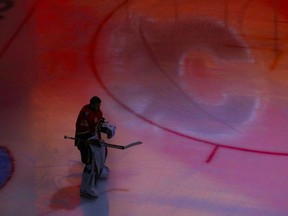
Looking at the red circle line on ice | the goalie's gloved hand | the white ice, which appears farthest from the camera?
the red circle line on ice

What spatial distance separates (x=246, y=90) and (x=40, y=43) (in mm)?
2537

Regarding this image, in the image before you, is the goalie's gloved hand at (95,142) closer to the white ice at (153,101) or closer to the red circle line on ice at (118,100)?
the white ice at (153,101)

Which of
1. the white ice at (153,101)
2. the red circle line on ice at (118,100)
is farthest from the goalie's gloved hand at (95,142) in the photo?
the red circle line on ice at (118,100)

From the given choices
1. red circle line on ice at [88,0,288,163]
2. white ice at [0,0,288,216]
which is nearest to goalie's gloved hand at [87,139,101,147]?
white ice at [0,0,288,216]

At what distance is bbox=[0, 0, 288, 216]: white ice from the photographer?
586cm

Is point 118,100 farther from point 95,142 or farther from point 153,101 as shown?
point 95,142

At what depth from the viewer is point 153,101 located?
7.08 m

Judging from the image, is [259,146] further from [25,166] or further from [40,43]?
[40,43]

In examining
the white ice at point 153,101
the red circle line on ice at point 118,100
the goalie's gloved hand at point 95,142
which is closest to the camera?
the goalie's gloved hand at point 95,142

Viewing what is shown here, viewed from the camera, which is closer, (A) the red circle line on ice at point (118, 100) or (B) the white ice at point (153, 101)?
(B) the white ice at point (153, 101)

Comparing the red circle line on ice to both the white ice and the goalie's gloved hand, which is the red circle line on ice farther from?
the goalie's gloved hand

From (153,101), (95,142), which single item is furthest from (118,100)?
(95,142)

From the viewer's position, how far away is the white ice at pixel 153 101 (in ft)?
19.2

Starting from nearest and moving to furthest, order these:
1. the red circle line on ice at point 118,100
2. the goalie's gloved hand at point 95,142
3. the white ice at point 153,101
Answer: the goalie's gloved hand at point 95,142 → the white ice at point 153,101 → the red circle line on ice at point 118,100
